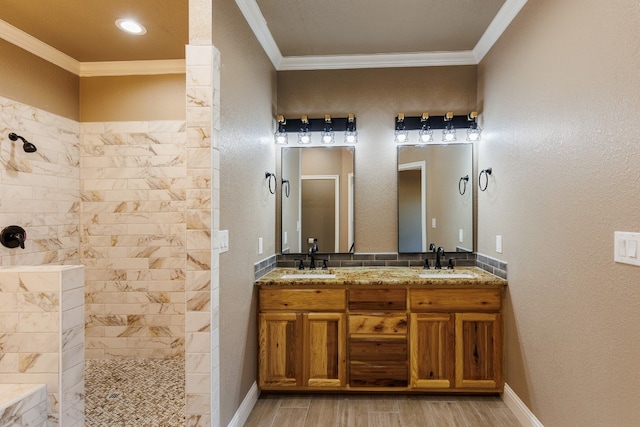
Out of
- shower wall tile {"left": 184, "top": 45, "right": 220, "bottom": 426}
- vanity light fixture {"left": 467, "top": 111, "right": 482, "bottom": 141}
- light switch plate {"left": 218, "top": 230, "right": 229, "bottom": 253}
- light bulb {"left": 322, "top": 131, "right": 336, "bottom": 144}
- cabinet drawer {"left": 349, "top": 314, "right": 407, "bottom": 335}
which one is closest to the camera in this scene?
shower wall tile {"left": 184, "top": 45, "right": 220, "bottom": 426}

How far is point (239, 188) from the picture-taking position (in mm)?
2180

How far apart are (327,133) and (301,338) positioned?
173 cm

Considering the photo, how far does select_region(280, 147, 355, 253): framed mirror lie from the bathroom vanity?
62 cm

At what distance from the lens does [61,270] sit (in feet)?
4.72

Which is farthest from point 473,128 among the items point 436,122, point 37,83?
point 37,83

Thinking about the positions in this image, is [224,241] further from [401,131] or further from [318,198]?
[401,131]

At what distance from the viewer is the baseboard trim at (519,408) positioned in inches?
82.3

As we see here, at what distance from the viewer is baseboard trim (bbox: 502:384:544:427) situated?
2091mm

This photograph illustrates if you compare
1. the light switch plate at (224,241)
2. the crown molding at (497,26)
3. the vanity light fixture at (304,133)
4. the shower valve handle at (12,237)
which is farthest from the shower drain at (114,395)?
the crown molding at (497,26)

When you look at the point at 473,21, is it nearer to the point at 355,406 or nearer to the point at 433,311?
the point at 433,311

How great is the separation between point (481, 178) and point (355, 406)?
6.77ft

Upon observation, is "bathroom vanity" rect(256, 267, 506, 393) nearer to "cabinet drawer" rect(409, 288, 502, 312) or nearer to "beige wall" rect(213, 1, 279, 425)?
"cabinet drawer" rect(409, 288, 502, 312)

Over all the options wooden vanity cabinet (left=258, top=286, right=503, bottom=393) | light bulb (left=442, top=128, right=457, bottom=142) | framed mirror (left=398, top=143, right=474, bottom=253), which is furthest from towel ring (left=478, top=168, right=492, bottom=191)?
wooden vanity cabinet (left=258, top=286, right=503, bottom=393)

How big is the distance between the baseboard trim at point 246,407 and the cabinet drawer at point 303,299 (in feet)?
1.89
